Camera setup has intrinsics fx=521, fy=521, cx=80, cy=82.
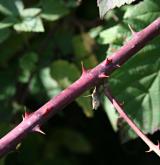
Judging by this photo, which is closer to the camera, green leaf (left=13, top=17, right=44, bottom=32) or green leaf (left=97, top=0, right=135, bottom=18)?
green leaf (left=97, top=0, right=135, bottom=18)

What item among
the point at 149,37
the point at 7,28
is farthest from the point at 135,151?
the point at 149,37

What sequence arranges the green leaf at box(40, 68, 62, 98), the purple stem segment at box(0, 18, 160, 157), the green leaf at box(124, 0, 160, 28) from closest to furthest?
1. the purple stem segment at box(0, 18, 160, 157)
2. the green leaf at box(124, 0, 160, 28)
3. the green leaf at box(40, 68, 62, 98)

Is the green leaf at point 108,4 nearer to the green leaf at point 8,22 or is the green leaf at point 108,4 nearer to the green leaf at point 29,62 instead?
the green leaf at point 8,22

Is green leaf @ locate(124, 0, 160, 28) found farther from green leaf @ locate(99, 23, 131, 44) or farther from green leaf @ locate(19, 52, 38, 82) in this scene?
green leaf @ locate(19, 52, 38, 82)

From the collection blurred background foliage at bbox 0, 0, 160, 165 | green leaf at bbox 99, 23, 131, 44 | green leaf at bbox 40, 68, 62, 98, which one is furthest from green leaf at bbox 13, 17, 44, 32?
green leaf at bbox 40, 68, 62, 98

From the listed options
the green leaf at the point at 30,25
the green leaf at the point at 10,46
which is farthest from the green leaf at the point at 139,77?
the green leaf at the point at 10,46

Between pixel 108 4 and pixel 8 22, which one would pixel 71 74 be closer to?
pixel 8 22

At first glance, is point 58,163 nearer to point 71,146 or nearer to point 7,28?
point 71,146
